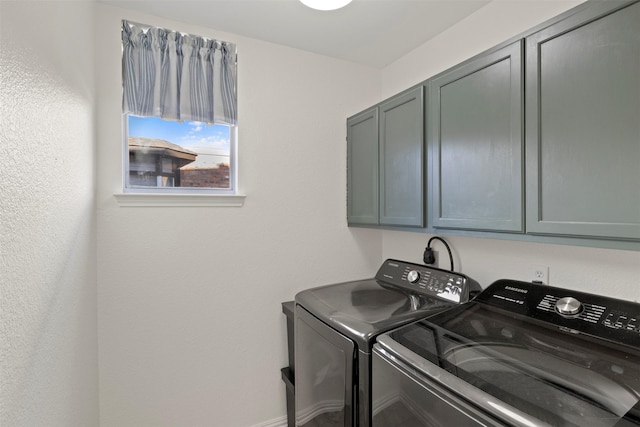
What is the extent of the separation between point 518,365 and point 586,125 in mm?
775

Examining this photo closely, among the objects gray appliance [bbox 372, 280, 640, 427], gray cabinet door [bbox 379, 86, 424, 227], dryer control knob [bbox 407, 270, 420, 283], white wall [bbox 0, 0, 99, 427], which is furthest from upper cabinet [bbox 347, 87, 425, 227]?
white wall [bbox 0, 0, 99, 427]

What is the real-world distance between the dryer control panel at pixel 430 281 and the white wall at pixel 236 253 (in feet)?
1.66

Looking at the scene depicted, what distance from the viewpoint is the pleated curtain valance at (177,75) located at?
1751 mm

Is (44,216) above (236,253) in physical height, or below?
above

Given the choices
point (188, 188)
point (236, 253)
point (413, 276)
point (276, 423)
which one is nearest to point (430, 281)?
point (413, 276)

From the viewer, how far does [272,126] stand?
2.08 meters

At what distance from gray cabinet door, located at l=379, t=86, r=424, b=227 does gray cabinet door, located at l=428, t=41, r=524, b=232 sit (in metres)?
0.07

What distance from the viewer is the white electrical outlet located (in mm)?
1433

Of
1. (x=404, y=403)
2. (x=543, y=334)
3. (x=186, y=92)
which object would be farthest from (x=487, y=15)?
(x=404, y=403)

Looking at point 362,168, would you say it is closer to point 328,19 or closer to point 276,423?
point 328,19

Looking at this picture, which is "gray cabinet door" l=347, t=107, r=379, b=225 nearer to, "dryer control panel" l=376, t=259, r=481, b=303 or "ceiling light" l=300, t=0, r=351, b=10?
"dryer control panel" l=376, t=259, r=481, b=303

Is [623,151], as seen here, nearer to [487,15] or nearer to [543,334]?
[543,334]

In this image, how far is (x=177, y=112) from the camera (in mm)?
1841

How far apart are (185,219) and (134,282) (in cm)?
43
